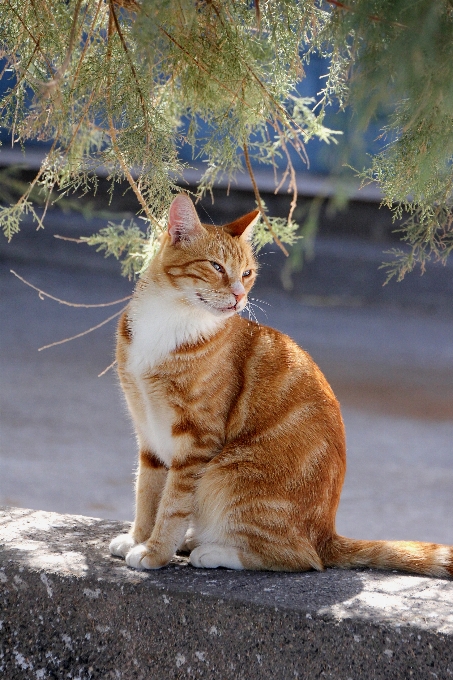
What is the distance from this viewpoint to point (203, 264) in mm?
1352

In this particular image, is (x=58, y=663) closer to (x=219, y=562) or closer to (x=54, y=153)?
(x=219, y=562)

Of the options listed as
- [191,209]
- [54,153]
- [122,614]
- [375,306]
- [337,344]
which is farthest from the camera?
[375,306]

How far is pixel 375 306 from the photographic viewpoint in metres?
6.01

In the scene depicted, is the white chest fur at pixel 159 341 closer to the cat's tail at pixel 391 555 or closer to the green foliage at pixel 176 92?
the green foliage at pixel 176 92

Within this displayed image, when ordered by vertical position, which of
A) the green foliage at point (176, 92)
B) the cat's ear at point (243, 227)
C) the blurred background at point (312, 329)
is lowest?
the blurred background at point (312, 329)

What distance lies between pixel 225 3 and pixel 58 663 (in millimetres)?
1208

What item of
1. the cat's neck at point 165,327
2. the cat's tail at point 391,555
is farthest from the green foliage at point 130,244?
the cat's tail at point 391,555

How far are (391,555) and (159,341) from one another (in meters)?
0.54

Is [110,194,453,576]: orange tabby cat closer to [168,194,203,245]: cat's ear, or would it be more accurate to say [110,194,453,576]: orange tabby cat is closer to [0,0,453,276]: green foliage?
[168,194,203,245]: cat's ear

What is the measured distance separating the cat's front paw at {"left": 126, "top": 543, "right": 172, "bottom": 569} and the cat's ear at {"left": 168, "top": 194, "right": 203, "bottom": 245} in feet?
1.75

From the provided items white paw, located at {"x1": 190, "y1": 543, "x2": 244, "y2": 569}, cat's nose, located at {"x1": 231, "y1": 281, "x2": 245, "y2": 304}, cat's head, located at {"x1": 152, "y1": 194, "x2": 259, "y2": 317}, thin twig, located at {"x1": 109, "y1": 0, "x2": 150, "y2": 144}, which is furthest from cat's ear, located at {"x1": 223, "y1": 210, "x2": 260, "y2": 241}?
white paw, located at {"x1": 190, "y1": 543, "x2": 244, "y2": 569}

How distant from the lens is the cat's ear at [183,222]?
1.36m

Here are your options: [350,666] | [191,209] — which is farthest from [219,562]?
[191,209]

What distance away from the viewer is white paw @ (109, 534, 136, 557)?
1393 millimetres
